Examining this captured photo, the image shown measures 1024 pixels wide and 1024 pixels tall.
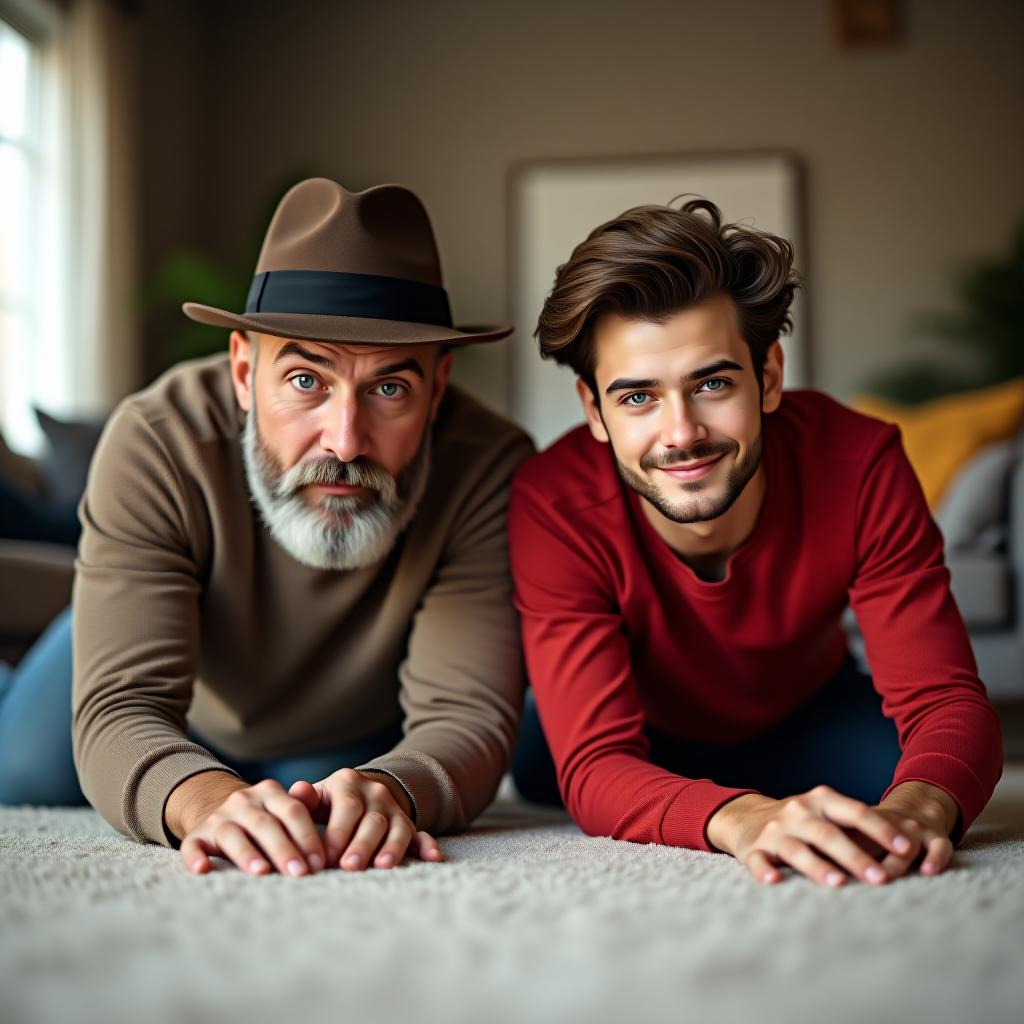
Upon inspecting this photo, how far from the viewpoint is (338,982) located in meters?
0.75

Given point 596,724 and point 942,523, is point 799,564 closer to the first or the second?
point 596,724

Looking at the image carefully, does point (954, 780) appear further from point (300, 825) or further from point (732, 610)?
point (300, 825)

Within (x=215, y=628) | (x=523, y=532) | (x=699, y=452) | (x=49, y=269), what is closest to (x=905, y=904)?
(x=699, y=452)

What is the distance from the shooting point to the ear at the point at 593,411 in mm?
1514

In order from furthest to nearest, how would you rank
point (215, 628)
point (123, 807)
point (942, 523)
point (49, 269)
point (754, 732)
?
point (49, 269) → point (942, 523) → point (754, 732) → point (215, 628) → point (123, 807)

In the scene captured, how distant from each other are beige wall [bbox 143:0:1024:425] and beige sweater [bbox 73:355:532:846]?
11.6 ft

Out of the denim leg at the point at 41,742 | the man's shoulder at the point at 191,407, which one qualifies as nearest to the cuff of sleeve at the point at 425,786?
the man's shoulder at the point at 191,407

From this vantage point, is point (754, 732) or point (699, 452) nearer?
point (699, 452)

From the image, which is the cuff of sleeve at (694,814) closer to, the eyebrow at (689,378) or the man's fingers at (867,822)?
the man's fingers at (867,822)

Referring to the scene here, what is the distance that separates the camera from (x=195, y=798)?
47.9 inches

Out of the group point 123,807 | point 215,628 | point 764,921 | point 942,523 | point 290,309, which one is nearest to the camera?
point 764,921

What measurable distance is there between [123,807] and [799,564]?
2.96ft

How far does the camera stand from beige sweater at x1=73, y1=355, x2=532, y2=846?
1.37 meters

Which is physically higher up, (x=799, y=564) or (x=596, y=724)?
(x=799, y=564)
